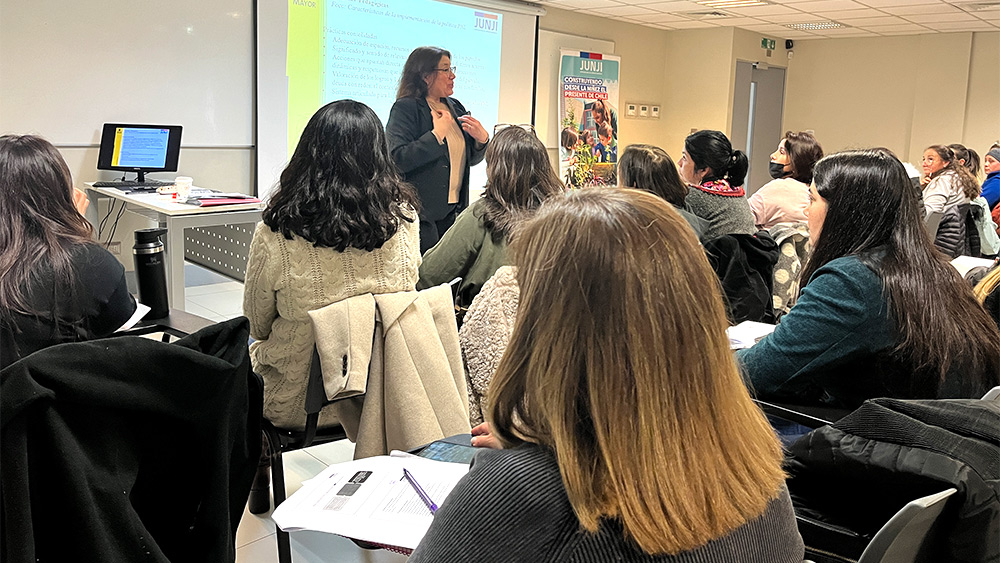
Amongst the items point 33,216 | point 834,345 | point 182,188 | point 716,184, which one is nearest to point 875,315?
point 834,345

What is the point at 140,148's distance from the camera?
15.5ft

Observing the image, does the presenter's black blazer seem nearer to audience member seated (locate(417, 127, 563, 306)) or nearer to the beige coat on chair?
audience member seated (locate(417, 127, 563, 306))

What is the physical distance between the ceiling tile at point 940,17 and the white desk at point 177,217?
6532mm

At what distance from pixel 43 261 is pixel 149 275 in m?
0.41

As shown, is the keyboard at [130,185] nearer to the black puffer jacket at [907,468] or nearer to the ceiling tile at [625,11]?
the black puffer jacket at [907,468]

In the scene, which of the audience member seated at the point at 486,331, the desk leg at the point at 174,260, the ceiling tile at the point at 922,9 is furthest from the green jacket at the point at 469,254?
the ceiling tile at the point at 922,9

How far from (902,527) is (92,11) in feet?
16.4

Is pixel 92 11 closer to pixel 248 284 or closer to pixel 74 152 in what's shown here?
pixel 74 152

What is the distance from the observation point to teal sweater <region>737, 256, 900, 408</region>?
5.23 feet

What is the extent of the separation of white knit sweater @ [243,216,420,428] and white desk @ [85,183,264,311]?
2089mm

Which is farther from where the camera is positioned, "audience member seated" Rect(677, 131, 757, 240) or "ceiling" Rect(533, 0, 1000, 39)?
"ceiling" Rect(533, 0, 1000, 39)

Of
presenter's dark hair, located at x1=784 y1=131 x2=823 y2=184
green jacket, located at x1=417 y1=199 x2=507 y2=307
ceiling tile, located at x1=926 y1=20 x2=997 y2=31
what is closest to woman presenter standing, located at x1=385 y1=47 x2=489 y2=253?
green jacket, located at x1=417 y1=199 x2=507 y2=307

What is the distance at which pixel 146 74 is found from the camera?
4797 millimetres

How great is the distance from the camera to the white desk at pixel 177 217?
12.6 feet
